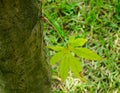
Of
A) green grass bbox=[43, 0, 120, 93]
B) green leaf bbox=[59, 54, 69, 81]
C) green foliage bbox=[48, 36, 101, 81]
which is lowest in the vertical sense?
green grass bbox=[43, 0, 120, 93]

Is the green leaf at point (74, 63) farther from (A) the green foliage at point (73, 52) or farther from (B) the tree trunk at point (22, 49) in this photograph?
(B) the tree trunk at point (22, 49)

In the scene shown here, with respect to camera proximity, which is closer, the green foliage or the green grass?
the green foliage

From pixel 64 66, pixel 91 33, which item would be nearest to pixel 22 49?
pixel 64 66

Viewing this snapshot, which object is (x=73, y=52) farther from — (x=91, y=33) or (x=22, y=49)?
(x=91, y=33)

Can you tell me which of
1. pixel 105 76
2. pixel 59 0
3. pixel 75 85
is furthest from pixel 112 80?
pixel 59 0

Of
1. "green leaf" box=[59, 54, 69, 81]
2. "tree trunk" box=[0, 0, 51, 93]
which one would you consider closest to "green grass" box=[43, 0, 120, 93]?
"tree trunk" box=[0, 0, 51, 93]

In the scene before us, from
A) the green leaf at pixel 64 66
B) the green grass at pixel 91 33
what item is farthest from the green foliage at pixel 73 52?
the green grass at pixel 91 33

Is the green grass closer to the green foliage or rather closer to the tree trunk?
the tree trunk
